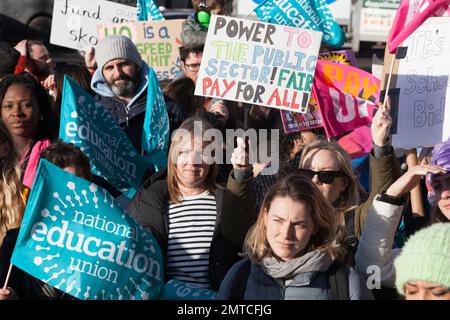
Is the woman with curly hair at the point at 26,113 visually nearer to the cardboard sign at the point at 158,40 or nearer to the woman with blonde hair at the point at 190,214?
the woman with blonde hair at the point at 190,214

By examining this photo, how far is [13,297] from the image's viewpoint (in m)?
4.56

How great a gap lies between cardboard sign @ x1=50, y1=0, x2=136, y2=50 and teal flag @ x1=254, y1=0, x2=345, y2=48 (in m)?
1.74

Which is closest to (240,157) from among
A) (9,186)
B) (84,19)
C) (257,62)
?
(9,186)

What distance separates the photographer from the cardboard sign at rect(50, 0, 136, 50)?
29.8ft

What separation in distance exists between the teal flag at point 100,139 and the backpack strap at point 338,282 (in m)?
1.98

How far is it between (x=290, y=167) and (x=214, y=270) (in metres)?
0.91

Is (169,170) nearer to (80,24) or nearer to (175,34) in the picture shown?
(175,34)

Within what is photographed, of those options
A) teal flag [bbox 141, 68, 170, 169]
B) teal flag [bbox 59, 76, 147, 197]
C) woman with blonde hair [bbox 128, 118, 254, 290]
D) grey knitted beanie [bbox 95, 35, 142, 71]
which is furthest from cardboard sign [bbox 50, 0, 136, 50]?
woman with blonde hair [bbox 128, 118, 254, 290]

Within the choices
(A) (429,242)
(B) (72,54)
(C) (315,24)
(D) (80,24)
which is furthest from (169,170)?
(B) (72,54)

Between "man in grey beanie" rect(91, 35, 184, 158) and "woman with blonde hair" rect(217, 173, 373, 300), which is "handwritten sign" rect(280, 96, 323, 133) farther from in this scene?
"woman with blonde hair" rect(217, 173, 373, 300)

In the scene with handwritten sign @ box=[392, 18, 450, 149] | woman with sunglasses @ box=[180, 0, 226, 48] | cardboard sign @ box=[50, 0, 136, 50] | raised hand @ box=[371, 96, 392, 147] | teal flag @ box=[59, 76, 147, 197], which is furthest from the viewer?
cardboard sign @ box=[50, 0, 136, 50]

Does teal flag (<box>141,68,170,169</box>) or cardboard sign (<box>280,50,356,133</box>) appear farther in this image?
cardboard sign (<box>280,50,356,133</box>)

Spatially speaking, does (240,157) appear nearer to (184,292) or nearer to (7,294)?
(184,292)

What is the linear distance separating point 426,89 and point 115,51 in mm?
1906
